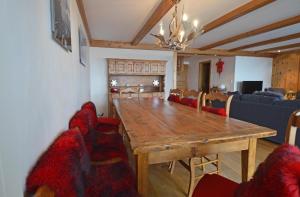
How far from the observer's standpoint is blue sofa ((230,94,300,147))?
304cm

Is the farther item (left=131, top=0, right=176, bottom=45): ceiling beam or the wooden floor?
(left=131, top=0, right=176, bottom=45): ceiling beam

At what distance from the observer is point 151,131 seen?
1314 mm

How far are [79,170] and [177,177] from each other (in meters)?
1.48

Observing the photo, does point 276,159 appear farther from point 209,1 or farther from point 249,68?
point 249,68

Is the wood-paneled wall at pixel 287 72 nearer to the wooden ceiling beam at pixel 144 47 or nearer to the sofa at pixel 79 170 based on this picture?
the wooden ceiling beam at pixel 144 47

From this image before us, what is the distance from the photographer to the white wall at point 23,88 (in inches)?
23.6

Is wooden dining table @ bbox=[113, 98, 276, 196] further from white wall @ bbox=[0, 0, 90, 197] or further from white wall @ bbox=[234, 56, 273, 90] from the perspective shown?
white wall @ bbox=[234, 56, 273, 90]

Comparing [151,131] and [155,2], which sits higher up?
[155,2]

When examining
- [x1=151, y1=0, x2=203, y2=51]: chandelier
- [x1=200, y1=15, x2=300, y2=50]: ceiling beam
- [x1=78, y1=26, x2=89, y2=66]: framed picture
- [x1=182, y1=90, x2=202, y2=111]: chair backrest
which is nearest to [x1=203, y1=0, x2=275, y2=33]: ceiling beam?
[x1=151, y1=0, x2=203, y2=51]: chandelier

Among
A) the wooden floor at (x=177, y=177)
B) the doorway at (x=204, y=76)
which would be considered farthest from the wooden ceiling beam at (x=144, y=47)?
the wooden floor at (x=177, y=177)

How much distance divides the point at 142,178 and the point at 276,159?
81 centimetres

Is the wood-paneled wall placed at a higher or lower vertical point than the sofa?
higher

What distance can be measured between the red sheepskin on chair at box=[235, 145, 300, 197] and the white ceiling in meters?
2.59

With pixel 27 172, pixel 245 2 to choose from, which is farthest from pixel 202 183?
pixel 245 2
